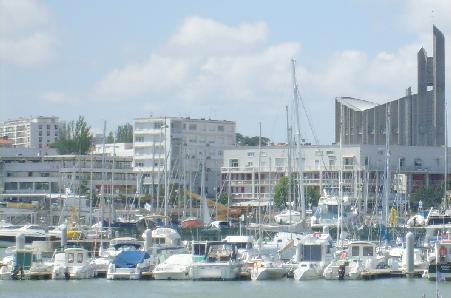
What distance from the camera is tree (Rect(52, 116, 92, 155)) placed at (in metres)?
190

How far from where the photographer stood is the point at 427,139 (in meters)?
156

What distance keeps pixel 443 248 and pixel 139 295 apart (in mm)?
14055

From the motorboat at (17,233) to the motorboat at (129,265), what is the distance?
3003 cm

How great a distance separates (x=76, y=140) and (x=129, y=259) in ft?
399

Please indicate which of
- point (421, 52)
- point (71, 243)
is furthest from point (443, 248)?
point (421, 52)

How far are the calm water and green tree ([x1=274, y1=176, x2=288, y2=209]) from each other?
6697cm

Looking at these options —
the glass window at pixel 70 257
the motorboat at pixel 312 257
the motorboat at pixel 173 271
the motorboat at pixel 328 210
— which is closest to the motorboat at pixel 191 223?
the motorboat at pixel 328 210

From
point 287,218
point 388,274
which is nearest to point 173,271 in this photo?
point 388,274

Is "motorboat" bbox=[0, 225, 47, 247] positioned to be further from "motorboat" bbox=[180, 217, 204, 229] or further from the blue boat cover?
the blue boat cover

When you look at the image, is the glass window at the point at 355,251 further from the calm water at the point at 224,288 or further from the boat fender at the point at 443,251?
the boat fender at the point at 443,251

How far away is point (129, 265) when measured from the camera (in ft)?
232

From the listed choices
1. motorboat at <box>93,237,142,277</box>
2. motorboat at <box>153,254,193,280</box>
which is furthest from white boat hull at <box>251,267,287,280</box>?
motorboat at <box>93,237,142,277</box>

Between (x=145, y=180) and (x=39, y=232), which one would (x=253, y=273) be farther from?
(x=145, y=180)

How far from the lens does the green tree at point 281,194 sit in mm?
136375
